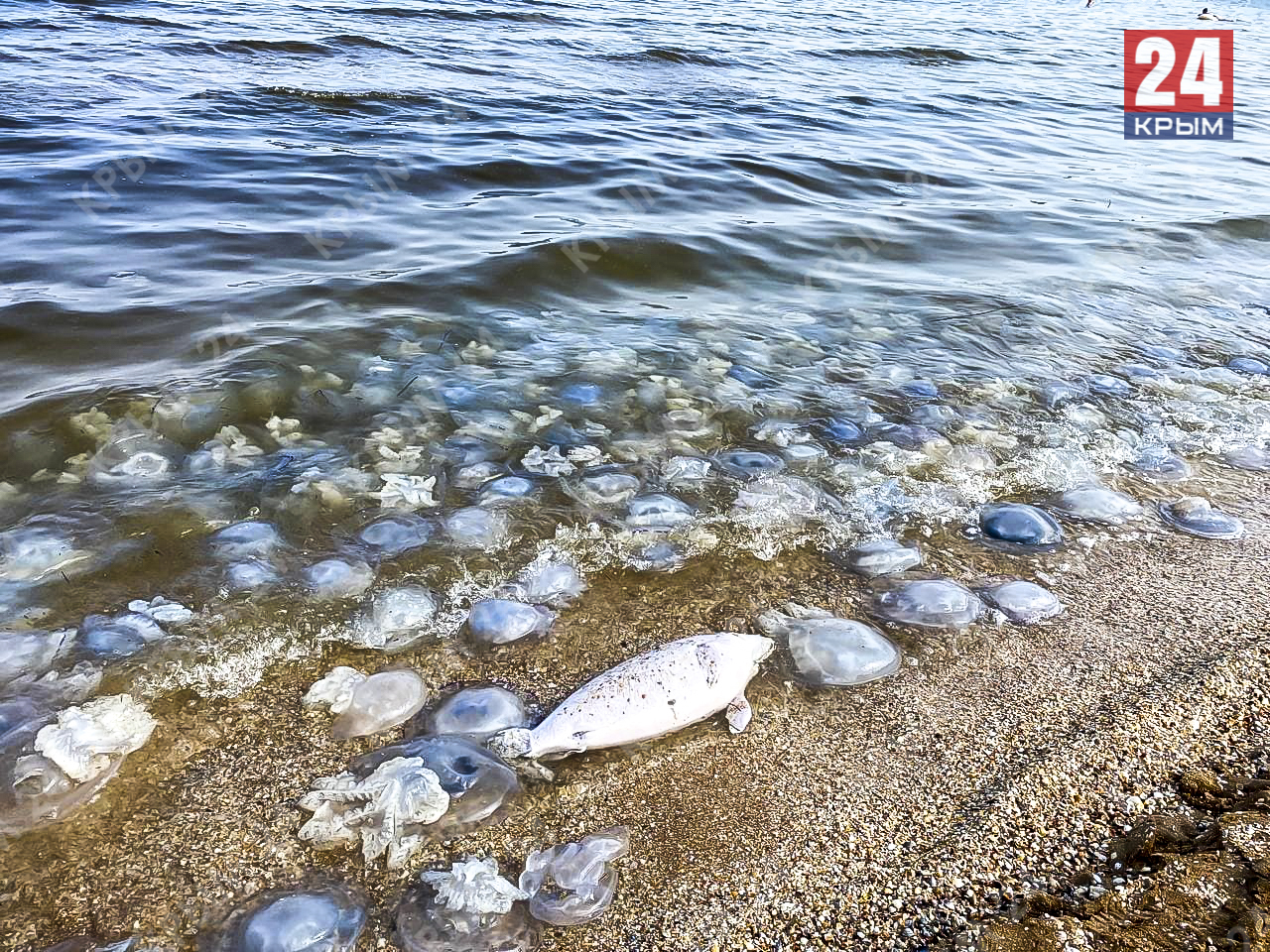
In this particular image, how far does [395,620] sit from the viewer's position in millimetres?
2467

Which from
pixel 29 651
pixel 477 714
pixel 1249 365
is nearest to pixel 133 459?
pixel 29 651

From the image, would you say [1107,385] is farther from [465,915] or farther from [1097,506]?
[465,915]

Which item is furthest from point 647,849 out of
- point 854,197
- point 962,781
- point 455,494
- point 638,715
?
point 854,197

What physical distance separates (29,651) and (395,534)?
3.44ft

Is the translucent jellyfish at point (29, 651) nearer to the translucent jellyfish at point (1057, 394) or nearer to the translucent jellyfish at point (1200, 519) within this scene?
the translucent jellyfish at point (1200, 519)

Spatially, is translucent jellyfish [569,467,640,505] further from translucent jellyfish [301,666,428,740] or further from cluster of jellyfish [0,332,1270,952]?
translucent jellyfish [301,666,428,740]

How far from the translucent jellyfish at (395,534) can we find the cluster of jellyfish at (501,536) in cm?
1

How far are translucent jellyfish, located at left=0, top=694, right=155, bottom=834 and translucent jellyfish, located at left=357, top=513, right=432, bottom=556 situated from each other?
2.88ft

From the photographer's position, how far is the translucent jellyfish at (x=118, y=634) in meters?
2.33

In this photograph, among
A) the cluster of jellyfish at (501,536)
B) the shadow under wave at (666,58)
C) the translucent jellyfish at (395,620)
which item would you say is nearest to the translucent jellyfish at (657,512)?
the cluster of jellyfish at (501,536)

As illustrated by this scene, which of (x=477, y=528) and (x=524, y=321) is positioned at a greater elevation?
(x=524, y=321)

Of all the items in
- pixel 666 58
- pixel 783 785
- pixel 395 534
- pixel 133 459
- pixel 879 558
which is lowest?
pixel 783 785

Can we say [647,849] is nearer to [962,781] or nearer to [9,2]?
[962,781]

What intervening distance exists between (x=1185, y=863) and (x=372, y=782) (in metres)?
1.70
